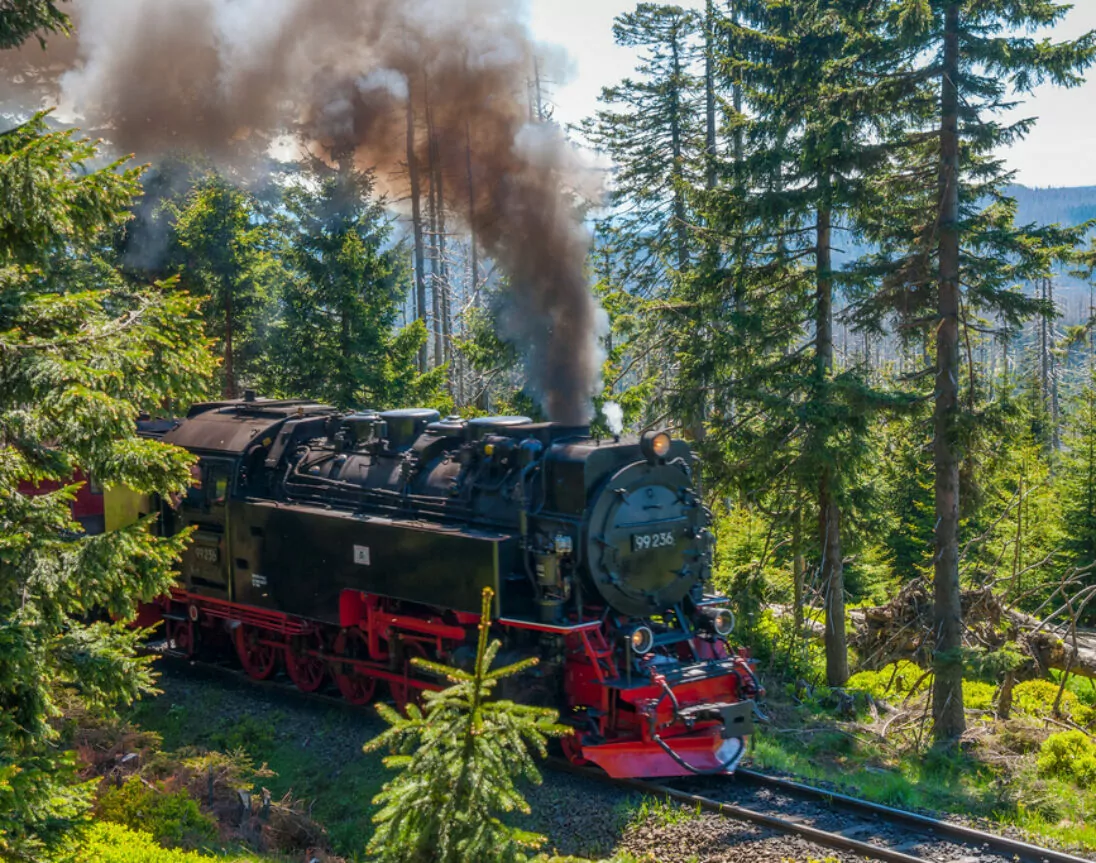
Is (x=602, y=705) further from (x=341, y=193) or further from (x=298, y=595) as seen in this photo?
(x=341, y=193)

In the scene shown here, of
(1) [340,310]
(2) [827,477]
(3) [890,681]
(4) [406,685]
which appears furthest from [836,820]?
(1) [340,310]

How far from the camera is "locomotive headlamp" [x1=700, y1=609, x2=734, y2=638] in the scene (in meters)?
10.0

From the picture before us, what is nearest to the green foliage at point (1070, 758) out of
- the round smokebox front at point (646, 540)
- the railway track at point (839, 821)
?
the railway track at point (839, 821)

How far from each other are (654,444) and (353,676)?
182 inches

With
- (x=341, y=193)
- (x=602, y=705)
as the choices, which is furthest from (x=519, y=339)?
(x=341, y=193)

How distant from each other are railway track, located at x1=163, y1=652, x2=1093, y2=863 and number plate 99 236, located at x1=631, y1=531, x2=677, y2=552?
2.21m

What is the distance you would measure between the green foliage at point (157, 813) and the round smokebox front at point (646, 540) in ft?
13.2

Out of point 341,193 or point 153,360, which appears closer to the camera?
point 153,360

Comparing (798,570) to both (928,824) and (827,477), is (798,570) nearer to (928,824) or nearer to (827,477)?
(827,477)

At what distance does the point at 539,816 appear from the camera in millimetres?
8328

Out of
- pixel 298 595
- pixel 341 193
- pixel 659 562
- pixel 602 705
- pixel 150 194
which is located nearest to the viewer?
pixel 602 705

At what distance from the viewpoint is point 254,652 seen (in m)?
12.6

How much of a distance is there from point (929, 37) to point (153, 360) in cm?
1021

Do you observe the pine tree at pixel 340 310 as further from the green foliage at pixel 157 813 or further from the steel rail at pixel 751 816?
the green foliage at pixel 157 813
